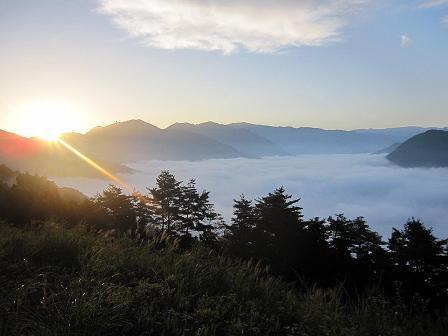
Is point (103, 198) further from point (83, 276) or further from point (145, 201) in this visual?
point (83, 276)

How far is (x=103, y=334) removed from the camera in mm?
3799

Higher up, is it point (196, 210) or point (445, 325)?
point (445, 325)

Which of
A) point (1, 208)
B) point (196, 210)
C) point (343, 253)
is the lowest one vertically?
point (343, 253)

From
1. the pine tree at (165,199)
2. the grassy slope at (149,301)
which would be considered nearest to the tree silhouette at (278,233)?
the pine tree at (165,199)

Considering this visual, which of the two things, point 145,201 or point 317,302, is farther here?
point 145,201

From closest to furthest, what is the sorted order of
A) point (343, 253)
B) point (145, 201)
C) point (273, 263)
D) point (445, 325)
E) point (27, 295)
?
1. point (27, 295)
2. point (445, 325)
3. point (273, 263)
4. point (343, 253)
5. point (145, 201)

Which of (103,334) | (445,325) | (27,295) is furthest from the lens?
(445,325)

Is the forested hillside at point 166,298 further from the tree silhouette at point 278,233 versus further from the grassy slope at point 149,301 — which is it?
the tree silhouette at point 278,233

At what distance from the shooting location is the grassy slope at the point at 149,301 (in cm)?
386

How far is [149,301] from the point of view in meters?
4.62

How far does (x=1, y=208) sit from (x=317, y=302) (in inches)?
667

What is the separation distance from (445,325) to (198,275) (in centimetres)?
326

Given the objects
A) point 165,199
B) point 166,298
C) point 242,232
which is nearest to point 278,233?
point 242,232

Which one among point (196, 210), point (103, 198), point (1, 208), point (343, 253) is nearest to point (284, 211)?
point (343, 253)
